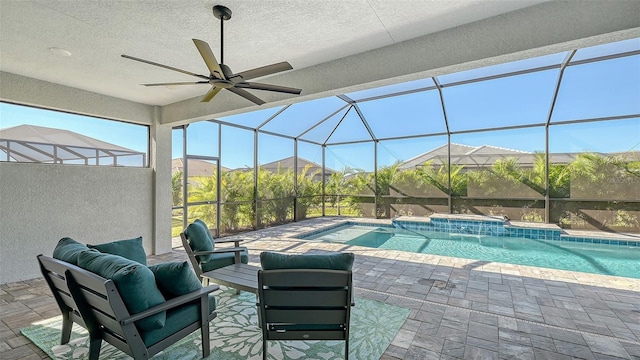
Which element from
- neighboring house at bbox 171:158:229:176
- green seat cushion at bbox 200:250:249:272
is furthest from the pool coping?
green seat cushion at bbox 200:250:249:272

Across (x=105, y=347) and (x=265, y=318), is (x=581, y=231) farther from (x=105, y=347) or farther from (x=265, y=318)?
(x=105, y=347)

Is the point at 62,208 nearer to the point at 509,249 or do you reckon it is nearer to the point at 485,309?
the point at 485,309

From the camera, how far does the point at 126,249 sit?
123 inches

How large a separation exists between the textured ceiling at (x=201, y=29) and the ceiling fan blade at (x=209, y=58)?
1.69 ft

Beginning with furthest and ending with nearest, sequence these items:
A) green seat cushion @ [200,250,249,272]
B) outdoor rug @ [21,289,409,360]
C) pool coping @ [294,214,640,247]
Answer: pool coping @ [294,214,640,247]
green seat cushion @ [200,250,249,272]
outdoor rug @ [21,289,409,360]

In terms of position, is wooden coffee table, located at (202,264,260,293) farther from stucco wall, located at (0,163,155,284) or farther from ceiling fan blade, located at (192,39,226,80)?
stucco wall, located at (0,163,155,284)

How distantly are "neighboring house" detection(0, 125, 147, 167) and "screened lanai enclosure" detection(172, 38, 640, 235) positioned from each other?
51.3 inches

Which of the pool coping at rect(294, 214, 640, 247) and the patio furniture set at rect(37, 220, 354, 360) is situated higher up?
the patio furniture set at rect(37, 220, 354, 360)

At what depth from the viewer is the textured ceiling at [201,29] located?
2.73 meters

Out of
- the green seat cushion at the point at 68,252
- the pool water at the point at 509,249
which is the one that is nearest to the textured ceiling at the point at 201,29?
the green seat cushion at the point at 68,252

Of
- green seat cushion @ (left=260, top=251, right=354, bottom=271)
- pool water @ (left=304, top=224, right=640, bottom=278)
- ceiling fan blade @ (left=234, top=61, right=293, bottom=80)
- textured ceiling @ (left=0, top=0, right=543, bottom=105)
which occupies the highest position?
textured ceiling @ (left=0, top=0, right=543, bottom=105)

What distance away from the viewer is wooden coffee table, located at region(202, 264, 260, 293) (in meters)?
3.02

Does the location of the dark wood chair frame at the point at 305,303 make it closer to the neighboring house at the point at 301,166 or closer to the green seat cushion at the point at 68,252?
the green seat cushion at the point at 68,252

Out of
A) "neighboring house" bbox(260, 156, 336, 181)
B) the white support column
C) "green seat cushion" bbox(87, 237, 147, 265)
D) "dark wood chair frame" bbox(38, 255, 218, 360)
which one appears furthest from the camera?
"neighboring house" bbox(260, 156, 336, 181)
